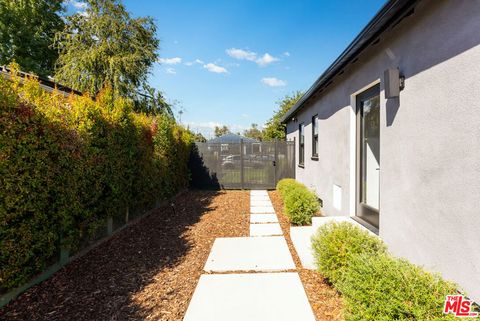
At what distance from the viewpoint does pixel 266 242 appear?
4980 millimetres

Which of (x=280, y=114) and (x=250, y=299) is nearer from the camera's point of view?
(x=250, y=299)

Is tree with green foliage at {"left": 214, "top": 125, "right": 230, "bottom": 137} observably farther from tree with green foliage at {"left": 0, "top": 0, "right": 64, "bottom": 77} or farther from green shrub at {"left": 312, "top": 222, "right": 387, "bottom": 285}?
green shrub at {"left": 312, "top": 222, "right": 387, "bottom": 285}

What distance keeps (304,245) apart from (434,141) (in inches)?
103

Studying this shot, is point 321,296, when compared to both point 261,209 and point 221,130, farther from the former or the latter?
point 221,130

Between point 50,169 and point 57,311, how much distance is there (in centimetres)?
174

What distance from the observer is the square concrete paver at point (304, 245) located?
3801 millimetres

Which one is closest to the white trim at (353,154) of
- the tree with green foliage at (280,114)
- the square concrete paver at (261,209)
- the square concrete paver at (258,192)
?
the square concrete paver at (261,209)

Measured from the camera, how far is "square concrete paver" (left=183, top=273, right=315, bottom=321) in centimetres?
269

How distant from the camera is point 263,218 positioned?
693 centimetres

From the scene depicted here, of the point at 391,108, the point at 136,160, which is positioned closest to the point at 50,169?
the point at 136,160

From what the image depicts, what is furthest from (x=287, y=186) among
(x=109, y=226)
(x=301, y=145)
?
(x=109, y=226)

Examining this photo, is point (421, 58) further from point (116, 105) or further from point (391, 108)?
point (116, 105)

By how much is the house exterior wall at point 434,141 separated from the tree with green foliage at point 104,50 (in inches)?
526
